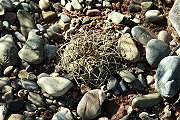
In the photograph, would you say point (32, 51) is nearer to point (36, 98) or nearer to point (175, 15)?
point (36, 98)

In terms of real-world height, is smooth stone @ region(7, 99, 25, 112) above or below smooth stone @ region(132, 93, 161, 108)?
below

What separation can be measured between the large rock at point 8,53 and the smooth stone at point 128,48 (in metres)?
0.77

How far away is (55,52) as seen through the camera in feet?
9.35

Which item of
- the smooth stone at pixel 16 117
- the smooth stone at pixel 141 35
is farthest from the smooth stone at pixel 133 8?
the smooth stone at pixel 16 117

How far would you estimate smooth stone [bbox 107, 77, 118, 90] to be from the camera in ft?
8.61

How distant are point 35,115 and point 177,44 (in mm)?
1137

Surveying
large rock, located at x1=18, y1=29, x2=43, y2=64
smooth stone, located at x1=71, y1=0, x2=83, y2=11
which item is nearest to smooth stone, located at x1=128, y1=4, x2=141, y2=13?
smooth stone, located at x1=71, y1=0, x2=83, y2=11

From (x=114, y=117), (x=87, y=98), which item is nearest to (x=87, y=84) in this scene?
(x=87, y=98)

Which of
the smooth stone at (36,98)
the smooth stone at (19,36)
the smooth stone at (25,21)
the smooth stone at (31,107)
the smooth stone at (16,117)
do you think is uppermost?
the smooth stone at (25,21)

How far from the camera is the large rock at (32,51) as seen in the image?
9.08 feet

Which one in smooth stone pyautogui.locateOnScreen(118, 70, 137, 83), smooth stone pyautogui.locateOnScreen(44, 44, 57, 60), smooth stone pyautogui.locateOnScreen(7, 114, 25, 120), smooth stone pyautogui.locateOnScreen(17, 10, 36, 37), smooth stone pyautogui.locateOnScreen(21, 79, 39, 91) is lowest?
smooth stone pyautogui.locateOnScreen(7, 114, 25, 120)

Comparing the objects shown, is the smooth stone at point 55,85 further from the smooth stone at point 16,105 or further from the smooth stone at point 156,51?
the smooth stone at point 156,51

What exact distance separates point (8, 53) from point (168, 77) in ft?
3.76

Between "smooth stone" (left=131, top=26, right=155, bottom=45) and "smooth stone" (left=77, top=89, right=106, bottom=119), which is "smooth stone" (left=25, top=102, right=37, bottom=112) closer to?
"smooth stone" (left=77, top=89, right=106, bottom=119)
